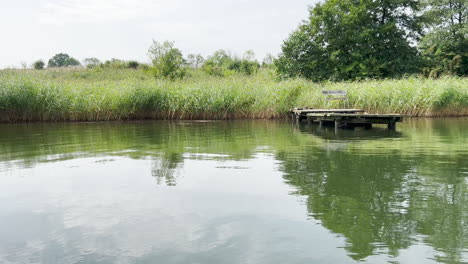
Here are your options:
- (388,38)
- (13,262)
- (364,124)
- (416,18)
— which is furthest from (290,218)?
(416,18)

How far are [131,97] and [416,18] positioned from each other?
2686 cm

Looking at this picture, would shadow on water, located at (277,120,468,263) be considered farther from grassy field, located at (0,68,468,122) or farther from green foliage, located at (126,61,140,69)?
green foliage, located at (126,61,140,69)

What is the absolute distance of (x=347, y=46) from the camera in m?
34.8

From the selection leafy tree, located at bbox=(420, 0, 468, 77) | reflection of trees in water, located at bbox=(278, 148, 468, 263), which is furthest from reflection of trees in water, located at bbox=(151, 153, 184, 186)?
leafy tree, located at bbox=(420, 0, 468, 77)

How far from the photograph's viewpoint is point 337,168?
7.42 metres

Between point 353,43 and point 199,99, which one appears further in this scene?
point 353,43

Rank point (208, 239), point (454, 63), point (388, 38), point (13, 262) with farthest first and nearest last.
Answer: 1. point (454, 63)
2. point (388, 38)
3. point (208, 239)
4. point (13, 262)

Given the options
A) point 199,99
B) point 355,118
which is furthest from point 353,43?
point 355,118

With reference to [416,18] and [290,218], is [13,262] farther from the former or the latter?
[416,18]

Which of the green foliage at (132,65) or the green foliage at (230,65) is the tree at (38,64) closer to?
the green foliage at (132,65)

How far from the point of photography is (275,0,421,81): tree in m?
33.5

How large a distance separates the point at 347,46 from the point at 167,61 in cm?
1524

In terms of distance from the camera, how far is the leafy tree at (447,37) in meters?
41.1

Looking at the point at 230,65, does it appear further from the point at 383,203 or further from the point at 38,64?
the point at 383,203
